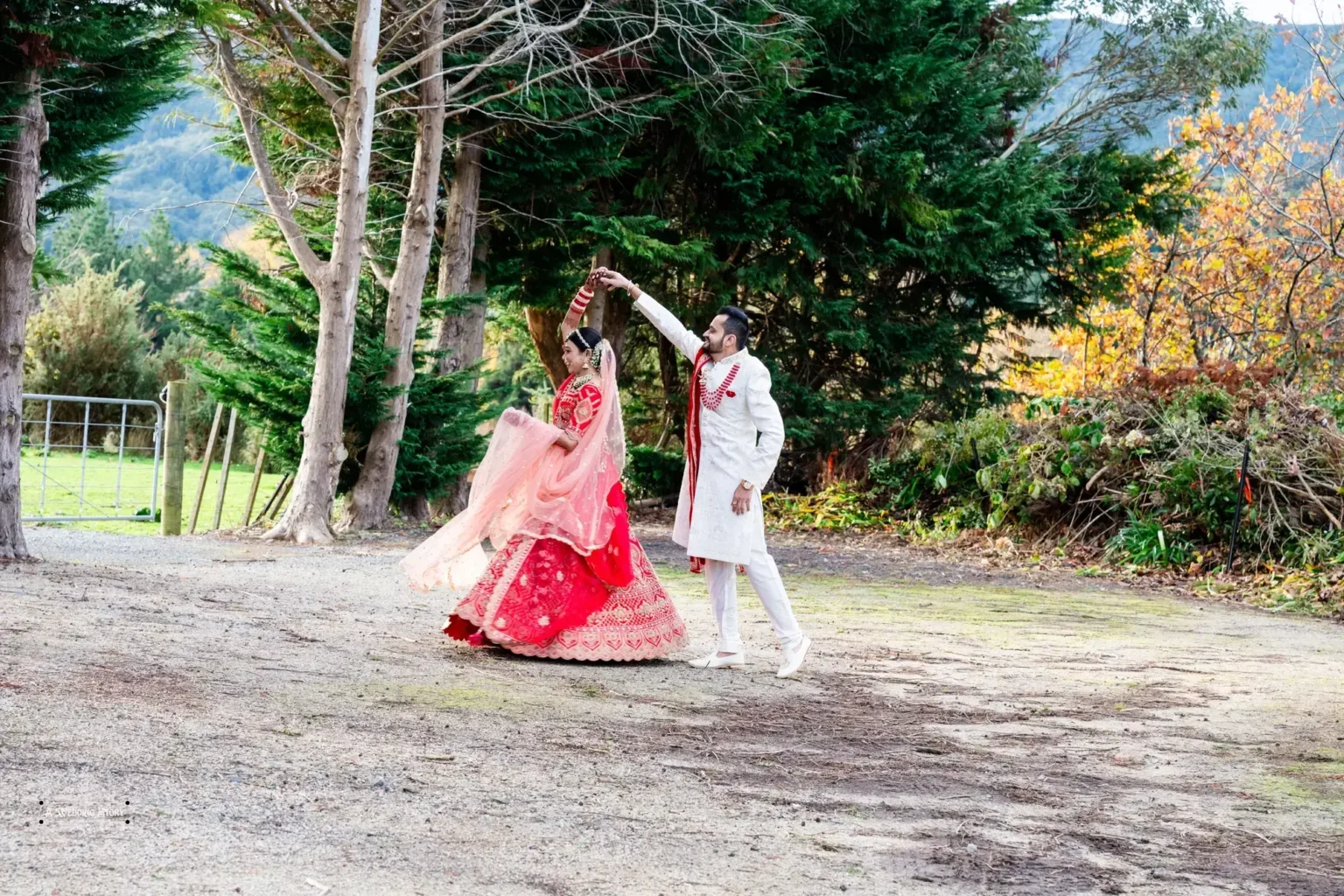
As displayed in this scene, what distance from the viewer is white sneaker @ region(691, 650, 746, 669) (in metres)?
7.69

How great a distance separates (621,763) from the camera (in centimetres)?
508

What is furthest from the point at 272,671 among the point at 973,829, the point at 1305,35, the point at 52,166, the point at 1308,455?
the point at 1305,35

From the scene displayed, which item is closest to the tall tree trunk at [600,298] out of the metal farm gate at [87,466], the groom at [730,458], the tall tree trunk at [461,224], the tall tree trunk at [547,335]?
the tall tree trunk at [547,335]

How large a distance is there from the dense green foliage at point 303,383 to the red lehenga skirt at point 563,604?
755 cm

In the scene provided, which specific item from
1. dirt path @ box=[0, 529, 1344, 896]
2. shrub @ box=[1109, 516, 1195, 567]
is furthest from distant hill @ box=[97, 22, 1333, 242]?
shrub @ box=[1109, 516, 1195, 567]

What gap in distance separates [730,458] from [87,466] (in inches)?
823

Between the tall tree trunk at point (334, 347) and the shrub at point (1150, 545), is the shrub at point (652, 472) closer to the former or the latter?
the tall tree trunk at point (334, 347)

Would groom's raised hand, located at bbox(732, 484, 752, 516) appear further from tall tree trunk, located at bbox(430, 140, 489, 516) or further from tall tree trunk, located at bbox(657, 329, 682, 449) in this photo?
tall tree trunk, located at bbox(657, 329, 682, 449)

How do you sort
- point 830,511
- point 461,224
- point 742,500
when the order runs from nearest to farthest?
point 742,500 → point 461,224 → point 830,511

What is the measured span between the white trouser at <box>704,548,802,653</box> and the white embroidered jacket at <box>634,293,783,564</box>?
0.38ft

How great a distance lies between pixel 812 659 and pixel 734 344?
2.06 m

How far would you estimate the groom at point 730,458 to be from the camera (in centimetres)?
729

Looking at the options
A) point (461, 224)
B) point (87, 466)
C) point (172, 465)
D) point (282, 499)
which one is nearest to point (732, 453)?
point (461, 224)

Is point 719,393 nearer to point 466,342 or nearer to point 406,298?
point 406,298
